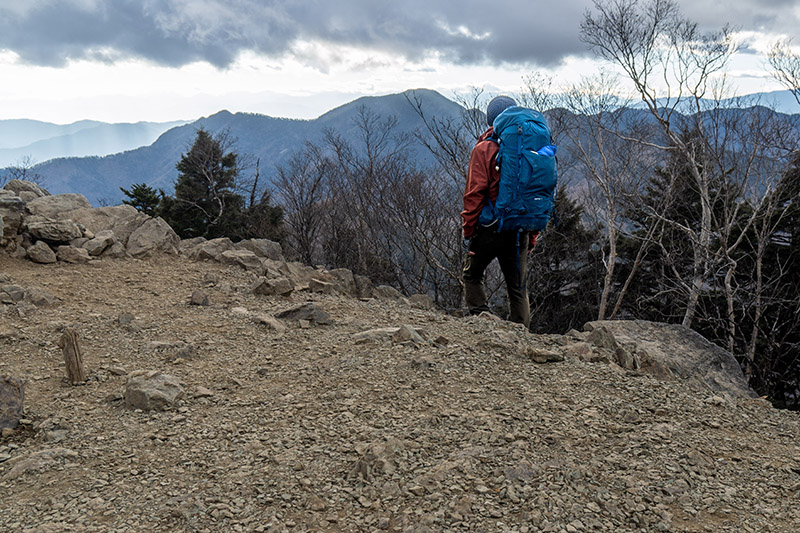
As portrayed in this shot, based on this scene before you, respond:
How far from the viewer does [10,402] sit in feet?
10.0

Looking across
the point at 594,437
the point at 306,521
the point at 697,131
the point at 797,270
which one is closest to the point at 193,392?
the point at 306,521

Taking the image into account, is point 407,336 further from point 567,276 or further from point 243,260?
point 567,276

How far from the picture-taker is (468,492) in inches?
91.0

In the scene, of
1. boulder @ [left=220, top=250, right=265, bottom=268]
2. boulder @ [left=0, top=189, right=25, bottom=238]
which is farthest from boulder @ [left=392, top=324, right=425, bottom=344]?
boulder @ [left=0, top=189, right=25, bottom=238]

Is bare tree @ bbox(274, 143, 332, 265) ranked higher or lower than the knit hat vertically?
lower

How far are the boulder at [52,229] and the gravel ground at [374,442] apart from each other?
7.67 ft

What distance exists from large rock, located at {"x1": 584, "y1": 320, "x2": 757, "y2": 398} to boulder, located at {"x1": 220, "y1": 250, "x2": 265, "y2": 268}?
4.32 meters

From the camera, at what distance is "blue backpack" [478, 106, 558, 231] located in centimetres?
443

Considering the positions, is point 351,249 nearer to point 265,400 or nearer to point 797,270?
point 797,270

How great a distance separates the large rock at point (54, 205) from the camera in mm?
7465

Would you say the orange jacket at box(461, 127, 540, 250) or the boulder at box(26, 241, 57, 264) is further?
the boulder at box(26, 241, 57, 264)

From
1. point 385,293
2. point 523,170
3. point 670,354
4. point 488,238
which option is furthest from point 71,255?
point 670,354

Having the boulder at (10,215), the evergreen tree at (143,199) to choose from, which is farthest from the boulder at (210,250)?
the evergreen tree at (143,199)

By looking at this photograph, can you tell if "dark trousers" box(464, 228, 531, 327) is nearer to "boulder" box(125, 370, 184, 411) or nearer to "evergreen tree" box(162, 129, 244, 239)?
"boulder" box(125, 370, 184, 411)
